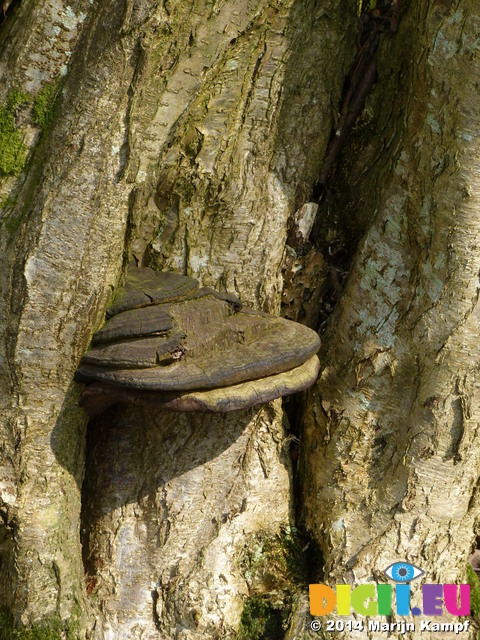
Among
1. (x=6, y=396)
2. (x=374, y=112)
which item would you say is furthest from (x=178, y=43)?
(x=6, y=396)

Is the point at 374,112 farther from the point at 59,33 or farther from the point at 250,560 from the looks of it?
the point at 250,560

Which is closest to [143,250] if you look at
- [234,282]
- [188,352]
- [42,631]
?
[234,282]

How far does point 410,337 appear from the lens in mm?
3535

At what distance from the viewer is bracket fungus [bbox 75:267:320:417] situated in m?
2.75

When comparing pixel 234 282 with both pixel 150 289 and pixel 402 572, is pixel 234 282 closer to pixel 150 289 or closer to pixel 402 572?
pixel 150 289

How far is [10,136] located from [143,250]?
0.89 meters

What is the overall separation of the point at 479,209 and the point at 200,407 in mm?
1843

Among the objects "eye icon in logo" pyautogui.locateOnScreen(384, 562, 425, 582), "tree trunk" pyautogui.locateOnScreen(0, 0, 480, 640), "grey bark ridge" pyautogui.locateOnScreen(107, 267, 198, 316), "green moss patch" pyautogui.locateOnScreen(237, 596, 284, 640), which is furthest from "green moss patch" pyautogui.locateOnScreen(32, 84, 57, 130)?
"eye icon in logo" pyautogui.locateOnScreen(384, 562, 425, 582)

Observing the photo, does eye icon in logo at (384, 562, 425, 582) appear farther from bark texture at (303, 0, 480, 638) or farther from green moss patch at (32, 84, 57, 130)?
green moss patch at (32, 84, 57, 130)

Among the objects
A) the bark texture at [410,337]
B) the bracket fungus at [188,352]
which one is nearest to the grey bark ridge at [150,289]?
the bracket fungus at [188,352]

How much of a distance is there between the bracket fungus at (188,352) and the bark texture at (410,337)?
62 centimetres

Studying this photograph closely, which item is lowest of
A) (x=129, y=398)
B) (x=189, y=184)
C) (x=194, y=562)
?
(x=194, y=562)

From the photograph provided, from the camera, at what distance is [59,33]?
3.22 m

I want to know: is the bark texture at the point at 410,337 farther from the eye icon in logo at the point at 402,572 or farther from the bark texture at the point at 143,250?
the bark texture at the point at 143,250
